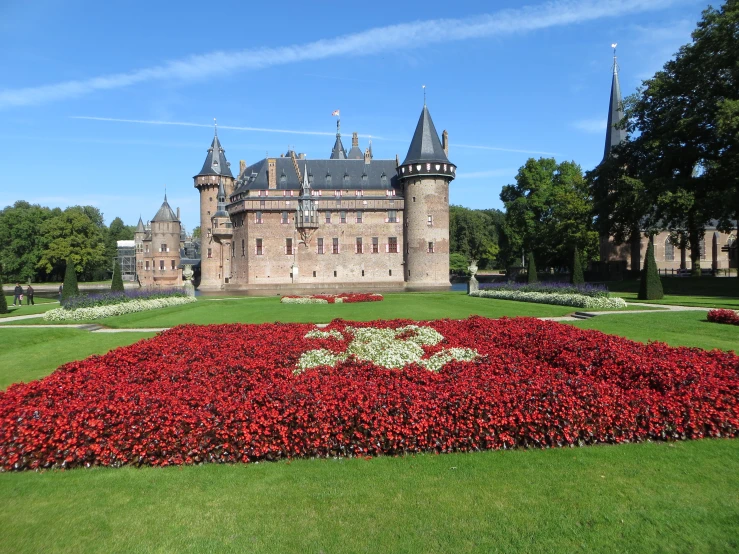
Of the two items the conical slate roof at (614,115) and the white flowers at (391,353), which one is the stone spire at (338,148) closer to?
the conical slate roof at (614,115)

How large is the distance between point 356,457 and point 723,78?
37198 mm

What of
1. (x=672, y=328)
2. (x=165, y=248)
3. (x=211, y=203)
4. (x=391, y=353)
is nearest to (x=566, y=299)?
(x=672, y=328)

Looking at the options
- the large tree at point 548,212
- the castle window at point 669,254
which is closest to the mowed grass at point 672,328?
the large tree at point 548,212

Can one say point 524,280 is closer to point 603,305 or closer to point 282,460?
point 603,305

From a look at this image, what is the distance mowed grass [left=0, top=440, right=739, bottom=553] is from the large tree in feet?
162

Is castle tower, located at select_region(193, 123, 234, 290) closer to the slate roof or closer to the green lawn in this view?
the slate roof

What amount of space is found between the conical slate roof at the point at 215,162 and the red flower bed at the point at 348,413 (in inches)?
2313

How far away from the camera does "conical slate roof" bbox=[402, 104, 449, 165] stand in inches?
2152

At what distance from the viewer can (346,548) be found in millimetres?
4391

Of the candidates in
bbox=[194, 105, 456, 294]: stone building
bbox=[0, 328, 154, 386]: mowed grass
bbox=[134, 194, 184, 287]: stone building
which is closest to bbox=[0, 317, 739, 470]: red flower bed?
bbox=[0, 328, 154, 386]: mowed grass

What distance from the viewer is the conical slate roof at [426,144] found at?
54.7m

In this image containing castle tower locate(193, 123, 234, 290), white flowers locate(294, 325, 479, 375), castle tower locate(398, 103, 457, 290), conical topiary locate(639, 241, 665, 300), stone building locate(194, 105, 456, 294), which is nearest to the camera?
Result: white flowers locate(294, 325, 479, 375)

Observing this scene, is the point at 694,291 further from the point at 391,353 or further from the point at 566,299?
the point at 391,353

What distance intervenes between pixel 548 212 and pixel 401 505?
56.7 m
